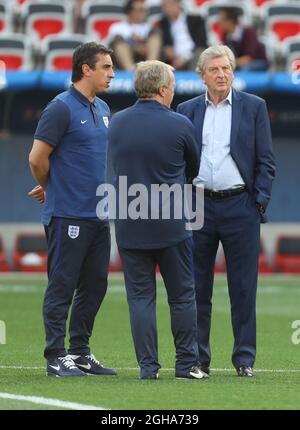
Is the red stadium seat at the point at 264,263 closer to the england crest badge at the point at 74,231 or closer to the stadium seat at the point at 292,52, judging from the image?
the stadium seat at the point at 292,52

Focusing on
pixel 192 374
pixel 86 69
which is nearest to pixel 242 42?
pixel 86 69

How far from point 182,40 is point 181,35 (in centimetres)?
7

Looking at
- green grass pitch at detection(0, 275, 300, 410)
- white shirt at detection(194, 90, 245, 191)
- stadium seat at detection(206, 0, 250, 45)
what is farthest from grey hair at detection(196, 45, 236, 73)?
stadium seat at detection(206, 0, 250, 45)

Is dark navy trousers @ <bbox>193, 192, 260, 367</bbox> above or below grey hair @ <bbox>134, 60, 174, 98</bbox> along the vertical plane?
below

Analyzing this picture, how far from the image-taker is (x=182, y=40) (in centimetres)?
1958

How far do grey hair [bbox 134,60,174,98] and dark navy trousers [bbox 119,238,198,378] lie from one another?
1.05m

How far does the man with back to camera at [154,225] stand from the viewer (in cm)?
884

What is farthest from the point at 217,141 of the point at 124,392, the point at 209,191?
the point at 124,392

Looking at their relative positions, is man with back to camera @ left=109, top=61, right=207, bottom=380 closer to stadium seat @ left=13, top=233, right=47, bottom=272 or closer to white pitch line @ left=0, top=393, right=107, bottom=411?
white pitch line @ left=0, top=393, right=107, bottom=411

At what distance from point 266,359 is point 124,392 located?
8.58 feet

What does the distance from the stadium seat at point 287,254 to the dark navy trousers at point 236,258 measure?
443 inches

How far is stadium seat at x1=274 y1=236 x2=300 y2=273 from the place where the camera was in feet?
67.6

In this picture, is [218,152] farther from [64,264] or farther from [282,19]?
[282,19]
